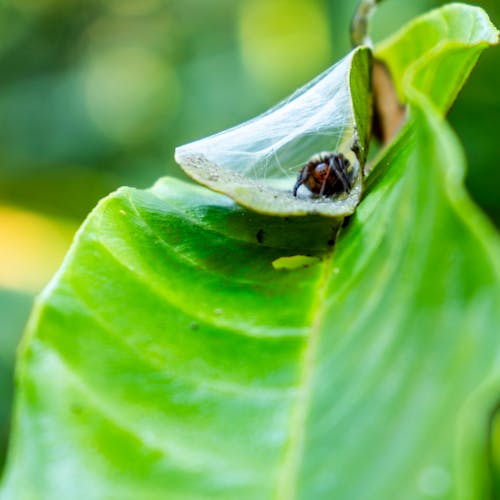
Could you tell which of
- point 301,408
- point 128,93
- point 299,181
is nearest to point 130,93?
point 128,93

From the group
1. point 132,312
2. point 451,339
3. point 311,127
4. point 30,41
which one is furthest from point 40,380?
point 30,41

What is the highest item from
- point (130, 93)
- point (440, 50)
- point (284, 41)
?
point (440, 50)

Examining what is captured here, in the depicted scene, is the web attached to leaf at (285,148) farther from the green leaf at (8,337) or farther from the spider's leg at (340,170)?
the green leaf at (8,337)

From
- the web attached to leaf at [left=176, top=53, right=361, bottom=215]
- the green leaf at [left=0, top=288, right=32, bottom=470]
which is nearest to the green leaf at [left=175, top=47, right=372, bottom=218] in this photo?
the web attached to leaf at [left=176, top=53, right=361, bottom=215]

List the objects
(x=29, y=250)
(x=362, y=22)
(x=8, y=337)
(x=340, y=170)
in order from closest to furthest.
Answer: (x=340, y=170) → (x=362, y=22) → (x=8, y=337) → (x=29, y=250)

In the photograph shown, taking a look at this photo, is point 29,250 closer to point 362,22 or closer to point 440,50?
point 362,22

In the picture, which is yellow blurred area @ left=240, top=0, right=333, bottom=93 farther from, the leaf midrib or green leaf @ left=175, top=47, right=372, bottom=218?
the leaf midrib

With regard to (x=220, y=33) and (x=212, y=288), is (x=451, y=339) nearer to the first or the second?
(x=212, y=288)
